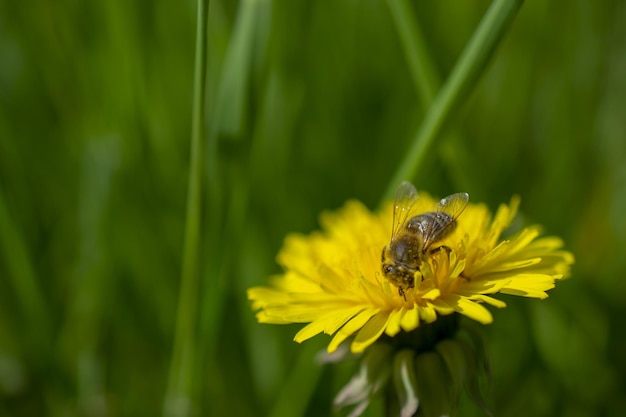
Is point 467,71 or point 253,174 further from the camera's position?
point 253,174

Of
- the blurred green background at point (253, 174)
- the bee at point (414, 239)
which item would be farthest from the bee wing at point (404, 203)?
the blurred green background at point (253, 174)

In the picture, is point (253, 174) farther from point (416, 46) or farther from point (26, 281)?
point (416, 46)

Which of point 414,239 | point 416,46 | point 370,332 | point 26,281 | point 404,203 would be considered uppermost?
point 26,281

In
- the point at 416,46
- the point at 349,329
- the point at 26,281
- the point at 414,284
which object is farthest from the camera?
the point at 26,281

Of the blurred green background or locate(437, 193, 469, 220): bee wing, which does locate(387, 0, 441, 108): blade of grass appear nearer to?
the blurred green background

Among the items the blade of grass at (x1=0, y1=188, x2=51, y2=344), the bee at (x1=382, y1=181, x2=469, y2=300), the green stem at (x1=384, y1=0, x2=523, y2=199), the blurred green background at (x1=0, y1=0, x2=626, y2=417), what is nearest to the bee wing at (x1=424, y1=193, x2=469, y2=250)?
the bee at (x1=382, y1=181, x2=469, y2=300)

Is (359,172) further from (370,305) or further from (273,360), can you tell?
(370,305)

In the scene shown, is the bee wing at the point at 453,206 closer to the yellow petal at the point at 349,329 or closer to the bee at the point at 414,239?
the bee at the point at 414,239

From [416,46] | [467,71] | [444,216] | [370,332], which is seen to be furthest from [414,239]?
[416,46]
